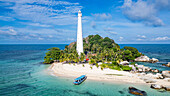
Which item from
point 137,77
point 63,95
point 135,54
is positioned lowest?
point 63,95

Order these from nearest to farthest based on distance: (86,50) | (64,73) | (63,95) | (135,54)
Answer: (63,95), (64,73), (135,54), (86,50)

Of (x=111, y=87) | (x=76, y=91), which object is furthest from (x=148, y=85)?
(x=76, y=91)

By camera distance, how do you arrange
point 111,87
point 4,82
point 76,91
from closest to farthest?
point 76,91 → point 111,87 → point 4,82

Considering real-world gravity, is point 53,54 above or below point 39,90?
above

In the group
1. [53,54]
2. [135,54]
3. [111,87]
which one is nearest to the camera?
[111,87]

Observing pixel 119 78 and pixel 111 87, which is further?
pixel 119 78

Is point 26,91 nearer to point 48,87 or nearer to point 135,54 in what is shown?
point 48,87

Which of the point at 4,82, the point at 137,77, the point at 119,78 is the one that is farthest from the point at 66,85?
the point at 137,77

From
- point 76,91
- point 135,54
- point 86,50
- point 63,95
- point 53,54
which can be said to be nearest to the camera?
point 63,95

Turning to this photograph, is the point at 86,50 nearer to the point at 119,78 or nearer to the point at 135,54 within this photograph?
the point at 135,54
